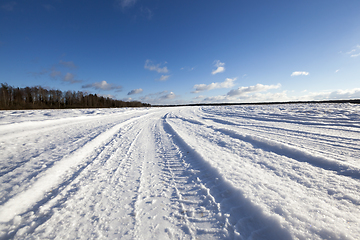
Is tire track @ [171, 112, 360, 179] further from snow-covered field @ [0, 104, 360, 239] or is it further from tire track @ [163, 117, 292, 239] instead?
tire track @ [163, 117, 292, 239]

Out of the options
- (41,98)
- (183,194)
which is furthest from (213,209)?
(41,98)

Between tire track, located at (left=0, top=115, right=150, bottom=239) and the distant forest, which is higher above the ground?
the distant forest

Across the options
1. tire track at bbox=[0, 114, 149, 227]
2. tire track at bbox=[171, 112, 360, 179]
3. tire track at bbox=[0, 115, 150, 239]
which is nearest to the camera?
tire track at bbox=[0, 115, 150, 239]

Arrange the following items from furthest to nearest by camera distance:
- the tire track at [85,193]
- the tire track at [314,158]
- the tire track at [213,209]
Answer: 1. the tire track at [314,158]
2. the tire track at [85,193]
3. the tire track at [213,209]

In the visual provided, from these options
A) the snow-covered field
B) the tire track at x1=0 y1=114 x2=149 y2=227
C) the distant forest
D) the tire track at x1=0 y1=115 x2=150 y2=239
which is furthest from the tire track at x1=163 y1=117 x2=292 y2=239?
the distant forest

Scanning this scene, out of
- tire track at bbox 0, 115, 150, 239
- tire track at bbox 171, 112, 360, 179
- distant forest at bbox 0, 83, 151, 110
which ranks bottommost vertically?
tire track at bbox 0, 115, 150, 239

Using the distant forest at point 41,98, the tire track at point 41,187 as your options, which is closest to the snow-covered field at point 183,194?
the tire track at point 41,187

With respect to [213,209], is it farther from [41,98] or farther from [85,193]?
[41,98]

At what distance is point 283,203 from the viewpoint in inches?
69.2

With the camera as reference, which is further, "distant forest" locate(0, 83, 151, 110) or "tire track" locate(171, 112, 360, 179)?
"distant forest" locate(0, 83, 151, 110)

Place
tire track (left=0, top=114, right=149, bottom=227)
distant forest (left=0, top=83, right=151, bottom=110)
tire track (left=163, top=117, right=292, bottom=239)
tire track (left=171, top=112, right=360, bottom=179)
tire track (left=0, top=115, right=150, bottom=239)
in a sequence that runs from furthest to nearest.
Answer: distant forest (left=0, top=83, right=151, bottom=110), tire track (left=171, top=112, right=360, bottom=179), tire track (left=0, top=114, right=149, bottom=227), tire track (left=0, top=115, right=150, bottom=239), tire track (left=163, top=117, right=292, bottom=239)

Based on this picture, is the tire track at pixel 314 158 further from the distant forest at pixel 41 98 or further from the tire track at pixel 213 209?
the distant forest at pixel 41 98

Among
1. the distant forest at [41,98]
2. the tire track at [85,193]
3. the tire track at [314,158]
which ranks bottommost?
the tire track at [85,193]

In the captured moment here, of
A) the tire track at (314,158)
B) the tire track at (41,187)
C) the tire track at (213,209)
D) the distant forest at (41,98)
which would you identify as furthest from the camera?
the distant forest at (41,98)
